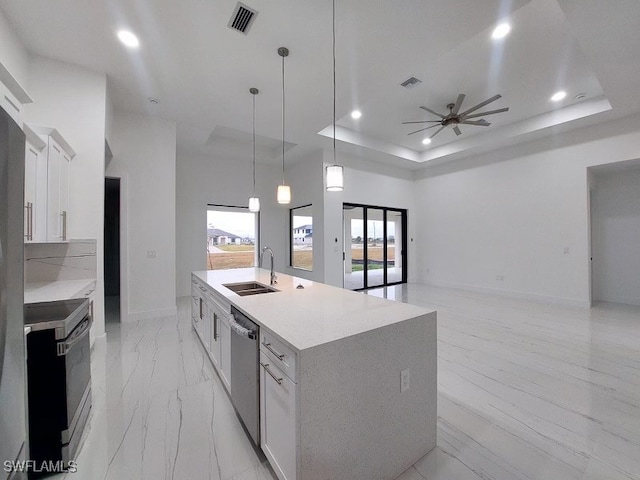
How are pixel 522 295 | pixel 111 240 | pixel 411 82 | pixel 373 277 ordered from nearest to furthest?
1. pixel 411 82
2. pixel 522 295
3. pixel 111 240
4. pixel 373 277

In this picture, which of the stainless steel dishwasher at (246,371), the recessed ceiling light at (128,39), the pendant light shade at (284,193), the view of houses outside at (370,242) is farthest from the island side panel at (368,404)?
the view of houses outside at (370,242)

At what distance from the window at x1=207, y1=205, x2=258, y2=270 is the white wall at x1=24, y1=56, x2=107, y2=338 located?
3062 millimetres

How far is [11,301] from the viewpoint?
39.0 inches

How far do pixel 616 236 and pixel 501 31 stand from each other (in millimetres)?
5032

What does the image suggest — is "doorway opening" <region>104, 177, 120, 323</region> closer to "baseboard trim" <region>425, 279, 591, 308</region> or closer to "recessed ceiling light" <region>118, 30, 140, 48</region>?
"recessed ceiling light" <region>118, 30, 140, 48</region>

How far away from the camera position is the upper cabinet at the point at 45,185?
87.3 inches

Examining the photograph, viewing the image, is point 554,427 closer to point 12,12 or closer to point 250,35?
point 250,35

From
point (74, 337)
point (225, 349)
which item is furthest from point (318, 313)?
point (74, 337)

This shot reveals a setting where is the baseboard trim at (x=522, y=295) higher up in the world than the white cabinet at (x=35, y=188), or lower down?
lower down

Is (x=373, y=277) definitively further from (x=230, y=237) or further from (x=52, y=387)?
(x=52, y=387)

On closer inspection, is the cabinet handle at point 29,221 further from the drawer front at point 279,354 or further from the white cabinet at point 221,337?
the drawer front at point 279,354

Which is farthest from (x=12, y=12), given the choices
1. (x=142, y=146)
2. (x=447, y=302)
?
(x=447, y=302)

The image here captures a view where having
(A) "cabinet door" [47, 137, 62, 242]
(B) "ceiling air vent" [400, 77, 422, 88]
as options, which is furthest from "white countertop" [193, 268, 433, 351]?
(B) "ceiling air vent" [400, 77, 422, 88]

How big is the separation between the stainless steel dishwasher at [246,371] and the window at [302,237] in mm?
4523
